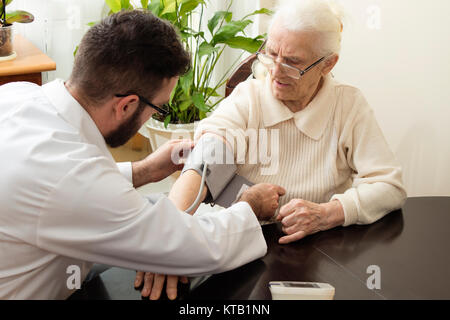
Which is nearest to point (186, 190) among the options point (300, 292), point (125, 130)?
point (125, 130)

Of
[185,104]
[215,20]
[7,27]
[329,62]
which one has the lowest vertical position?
[185,104]

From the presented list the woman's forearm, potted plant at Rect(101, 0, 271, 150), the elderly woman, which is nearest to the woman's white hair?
the elderly woman

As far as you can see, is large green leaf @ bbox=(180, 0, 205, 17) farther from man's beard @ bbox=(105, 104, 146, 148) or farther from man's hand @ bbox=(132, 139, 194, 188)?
man's beard @ bbox=(105, 104, 146, 148)

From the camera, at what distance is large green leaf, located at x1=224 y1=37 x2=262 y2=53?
299 centimetres

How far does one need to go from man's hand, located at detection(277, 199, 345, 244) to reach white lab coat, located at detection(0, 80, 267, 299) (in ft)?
0.62

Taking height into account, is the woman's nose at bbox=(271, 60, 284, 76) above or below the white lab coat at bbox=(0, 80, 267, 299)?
above

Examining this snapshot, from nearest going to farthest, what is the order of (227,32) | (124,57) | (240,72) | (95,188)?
(95,188) < (124,57) < (240,72) < (227,32)

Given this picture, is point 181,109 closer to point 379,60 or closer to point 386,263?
point 379,60

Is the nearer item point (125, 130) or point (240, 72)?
point (125, 130)

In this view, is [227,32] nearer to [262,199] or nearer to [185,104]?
[185,104]

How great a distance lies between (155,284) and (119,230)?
15cm

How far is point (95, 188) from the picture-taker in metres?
1.02

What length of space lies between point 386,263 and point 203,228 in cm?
46

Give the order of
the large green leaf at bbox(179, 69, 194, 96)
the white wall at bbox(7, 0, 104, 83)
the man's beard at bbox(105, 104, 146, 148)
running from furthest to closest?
1. the white wall at bbox(7, 0, 104, 83)
2. the large green leaf at bbox(179, 69, 194, 96)
3. the man's beard at bbox(105, 104, 146, 148)
